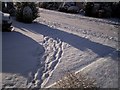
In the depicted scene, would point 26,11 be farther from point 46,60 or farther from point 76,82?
point 76,82

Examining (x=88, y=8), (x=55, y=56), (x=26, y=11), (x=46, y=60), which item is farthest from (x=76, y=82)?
(x=88, y=8)

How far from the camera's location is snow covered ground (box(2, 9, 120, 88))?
8297 mm

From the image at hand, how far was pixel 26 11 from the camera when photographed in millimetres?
18547

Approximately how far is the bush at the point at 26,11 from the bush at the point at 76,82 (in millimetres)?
11150

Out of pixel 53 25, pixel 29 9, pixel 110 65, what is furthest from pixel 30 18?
pixel 110 65

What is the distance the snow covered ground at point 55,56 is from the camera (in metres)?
8.30

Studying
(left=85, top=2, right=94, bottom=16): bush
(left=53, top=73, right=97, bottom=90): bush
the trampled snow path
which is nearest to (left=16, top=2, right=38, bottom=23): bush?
the trampled snow path

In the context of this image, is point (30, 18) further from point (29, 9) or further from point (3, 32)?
point (3, 32)

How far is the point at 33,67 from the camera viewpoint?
9.32m

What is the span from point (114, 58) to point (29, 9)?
9.88 m

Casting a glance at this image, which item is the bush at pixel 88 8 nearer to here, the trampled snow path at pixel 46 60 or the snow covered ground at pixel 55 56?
the snow covered ground at pixel 55 56

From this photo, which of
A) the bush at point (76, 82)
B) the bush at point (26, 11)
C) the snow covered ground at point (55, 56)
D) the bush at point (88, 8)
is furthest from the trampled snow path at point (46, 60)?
the bush at point (88, 8)

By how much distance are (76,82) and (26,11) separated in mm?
11944

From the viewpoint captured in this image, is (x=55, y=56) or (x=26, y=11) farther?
(x=26, y=11)
